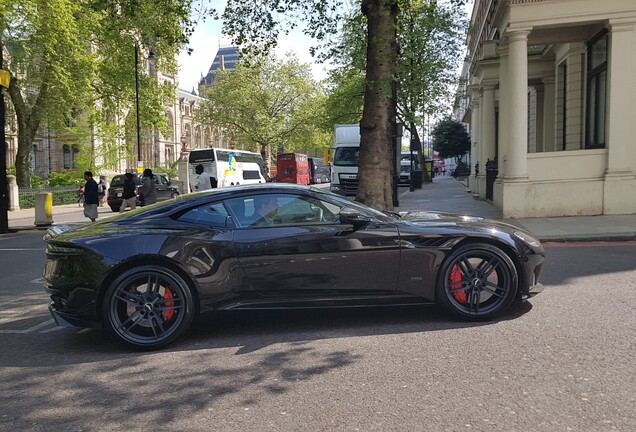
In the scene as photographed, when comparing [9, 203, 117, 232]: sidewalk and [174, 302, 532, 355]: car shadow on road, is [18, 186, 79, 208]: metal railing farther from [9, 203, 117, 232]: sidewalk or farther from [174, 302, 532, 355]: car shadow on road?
[174, 302, 532, 355]: car shadow on road

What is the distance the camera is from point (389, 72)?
1214cm

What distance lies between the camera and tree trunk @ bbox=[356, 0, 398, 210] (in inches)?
471

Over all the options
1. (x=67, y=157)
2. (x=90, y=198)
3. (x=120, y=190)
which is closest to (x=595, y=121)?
(x=90, y=198)

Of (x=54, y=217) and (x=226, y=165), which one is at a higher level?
(x=226, y=165)

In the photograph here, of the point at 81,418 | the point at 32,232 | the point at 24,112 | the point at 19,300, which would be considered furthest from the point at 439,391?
the point at 24,112

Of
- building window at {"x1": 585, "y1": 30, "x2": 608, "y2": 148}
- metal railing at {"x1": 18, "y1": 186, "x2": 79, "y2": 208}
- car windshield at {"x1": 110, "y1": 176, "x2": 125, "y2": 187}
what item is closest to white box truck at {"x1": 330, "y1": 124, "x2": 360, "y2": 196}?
car windshield at {"x1": 110, "y1": 176, "x2": 125, "y2": 187}

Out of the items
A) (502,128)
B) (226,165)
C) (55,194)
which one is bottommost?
(55,194)

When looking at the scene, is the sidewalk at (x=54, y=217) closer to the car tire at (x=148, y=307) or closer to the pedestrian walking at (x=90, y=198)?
the pedestrian walking at (x=90, y=198)

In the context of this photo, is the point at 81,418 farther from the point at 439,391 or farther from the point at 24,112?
the point at 24,112

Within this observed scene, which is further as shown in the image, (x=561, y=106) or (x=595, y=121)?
(x=561, y=106)

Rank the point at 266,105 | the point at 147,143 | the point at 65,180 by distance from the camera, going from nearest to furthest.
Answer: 1. the point at 65,180
2. the point at 266,105
3. the point at 147,143

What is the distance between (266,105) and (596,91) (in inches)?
1926

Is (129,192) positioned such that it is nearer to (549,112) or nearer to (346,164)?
(346,164)

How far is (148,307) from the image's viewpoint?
16.1 feet
